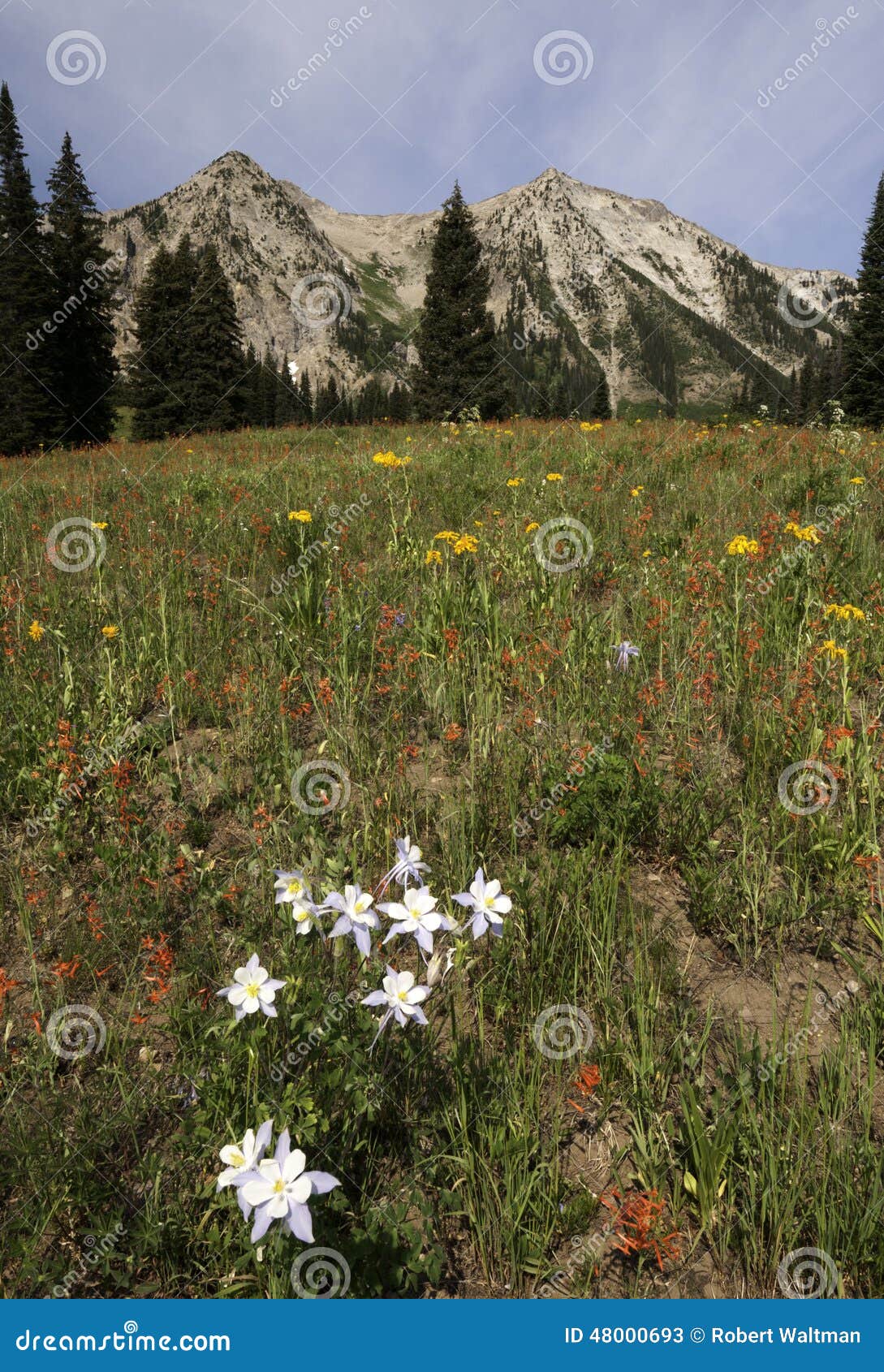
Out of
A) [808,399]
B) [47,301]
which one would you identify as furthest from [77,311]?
[808,399]

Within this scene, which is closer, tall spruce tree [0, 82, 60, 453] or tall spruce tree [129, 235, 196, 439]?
tall spruce tree [0, 82, 60, 453]

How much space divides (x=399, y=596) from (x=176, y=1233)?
12.5 feet

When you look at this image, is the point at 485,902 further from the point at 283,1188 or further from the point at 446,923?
the point at 283,1188

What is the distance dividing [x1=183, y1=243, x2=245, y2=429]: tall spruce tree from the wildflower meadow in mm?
39075

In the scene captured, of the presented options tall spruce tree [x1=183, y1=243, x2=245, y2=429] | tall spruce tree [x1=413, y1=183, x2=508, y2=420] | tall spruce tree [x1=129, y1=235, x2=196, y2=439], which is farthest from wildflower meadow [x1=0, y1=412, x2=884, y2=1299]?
tall spruce tree [x1=129, y1=235, x2=196, y2=439]

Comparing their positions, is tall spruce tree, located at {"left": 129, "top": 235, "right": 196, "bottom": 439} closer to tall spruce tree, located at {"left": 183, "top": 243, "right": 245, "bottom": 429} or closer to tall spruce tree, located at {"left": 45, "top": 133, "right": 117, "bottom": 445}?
tall spruce tree, located at {"left": 183, "top": 243, "right": 245, "bottom": 429}

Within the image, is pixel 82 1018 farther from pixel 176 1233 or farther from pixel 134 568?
pixel 134 568

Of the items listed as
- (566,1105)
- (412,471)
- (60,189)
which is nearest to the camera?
(566,1105)

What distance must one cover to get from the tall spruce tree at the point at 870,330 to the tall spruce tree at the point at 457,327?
76.1 ft

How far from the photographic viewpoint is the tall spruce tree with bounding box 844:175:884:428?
39.1 metres

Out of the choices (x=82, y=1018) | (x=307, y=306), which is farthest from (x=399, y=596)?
(x=307, y=306)

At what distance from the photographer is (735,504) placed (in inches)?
267

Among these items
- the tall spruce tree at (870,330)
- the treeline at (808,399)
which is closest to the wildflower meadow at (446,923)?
the treeline at (808,399)

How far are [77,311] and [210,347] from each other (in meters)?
8.35
